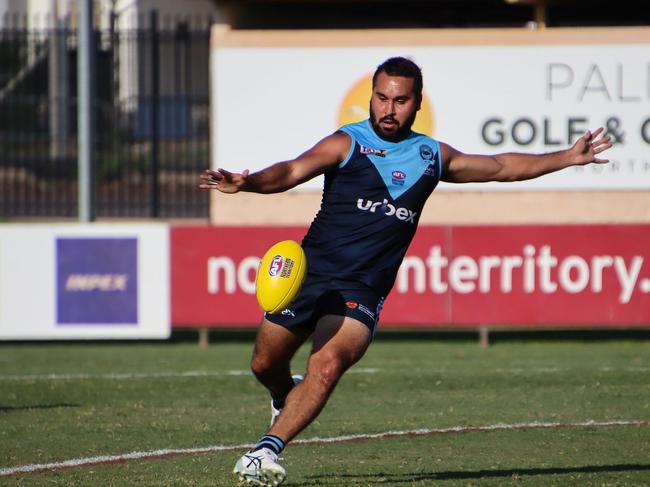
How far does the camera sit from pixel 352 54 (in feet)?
59.6

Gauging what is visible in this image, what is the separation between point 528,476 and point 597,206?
35.0 feet

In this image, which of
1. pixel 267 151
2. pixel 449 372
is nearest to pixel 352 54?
pixel 267 151

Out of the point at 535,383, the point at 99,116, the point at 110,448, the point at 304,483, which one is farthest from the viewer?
the point at 99,116

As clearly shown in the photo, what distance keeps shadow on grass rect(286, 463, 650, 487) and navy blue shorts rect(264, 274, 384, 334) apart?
3.01 ft

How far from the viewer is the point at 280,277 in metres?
7.04

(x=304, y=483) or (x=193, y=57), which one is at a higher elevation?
(x=193, y=57)

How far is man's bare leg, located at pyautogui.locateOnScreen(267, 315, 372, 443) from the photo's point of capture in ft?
22.5

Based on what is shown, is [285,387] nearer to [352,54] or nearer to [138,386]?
[138,386]

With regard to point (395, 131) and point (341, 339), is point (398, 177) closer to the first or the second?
point (395, 131)

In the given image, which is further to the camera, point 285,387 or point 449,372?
point 449,372

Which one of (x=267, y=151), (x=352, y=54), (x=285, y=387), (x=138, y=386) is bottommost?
(x=138, y=386)

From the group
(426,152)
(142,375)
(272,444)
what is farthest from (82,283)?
(272,444)

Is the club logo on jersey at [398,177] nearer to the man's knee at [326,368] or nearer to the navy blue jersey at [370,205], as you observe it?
the navy blue jersey at [370,205]

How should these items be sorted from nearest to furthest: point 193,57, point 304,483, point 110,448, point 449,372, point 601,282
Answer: point 304,483, point 110,448, point 449,372, point 601,282, point 193,57
